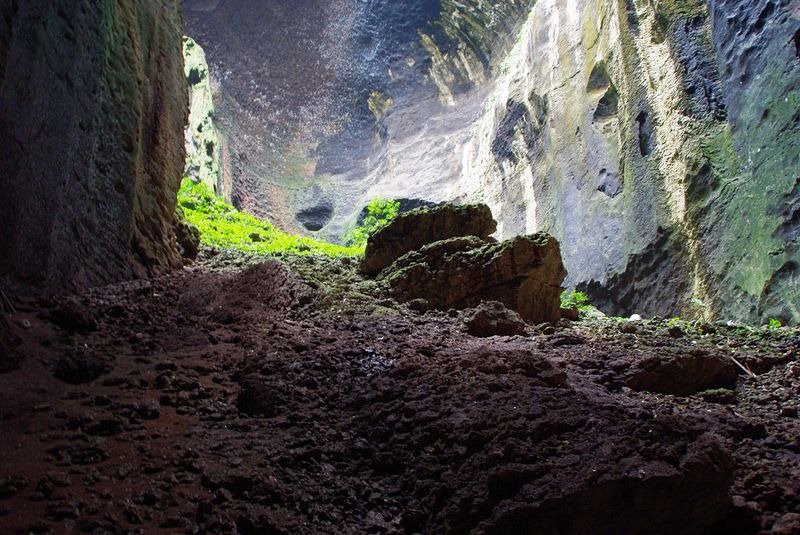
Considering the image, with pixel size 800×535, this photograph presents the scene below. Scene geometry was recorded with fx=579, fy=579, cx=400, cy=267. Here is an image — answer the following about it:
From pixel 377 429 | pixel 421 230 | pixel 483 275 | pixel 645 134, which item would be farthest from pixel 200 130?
pixel 377 429

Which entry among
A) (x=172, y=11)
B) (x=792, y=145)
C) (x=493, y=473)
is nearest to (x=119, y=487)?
(x=493, y=473)

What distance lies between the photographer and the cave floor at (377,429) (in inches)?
84.9

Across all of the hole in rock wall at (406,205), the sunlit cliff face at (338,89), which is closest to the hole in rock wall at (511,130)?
the hole in rock wall at (406,205)

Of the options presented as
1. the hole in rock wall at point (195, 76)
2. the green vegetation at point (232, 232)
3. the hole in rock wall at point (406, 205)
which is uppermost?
the hole in rock wall at point (195, 76)

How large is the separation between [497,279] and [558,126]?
7.74 m

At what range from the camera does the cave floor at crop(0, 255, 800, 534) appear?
216cm

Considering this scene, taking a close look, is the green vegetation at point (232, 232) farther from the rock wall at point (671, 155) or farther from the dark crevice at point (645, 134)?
the dark crevice at point (645, 134)

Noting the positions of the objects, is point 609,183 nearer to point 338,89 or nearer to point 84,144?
point 84,144

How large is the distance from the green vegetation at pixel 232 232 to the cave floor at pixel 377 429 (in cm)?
385

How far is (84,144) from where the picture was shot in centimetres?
470

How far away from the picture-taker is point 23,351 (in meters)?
3.27

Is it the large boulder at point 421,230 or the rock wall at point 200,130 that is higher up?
the rock wall at point 200,130

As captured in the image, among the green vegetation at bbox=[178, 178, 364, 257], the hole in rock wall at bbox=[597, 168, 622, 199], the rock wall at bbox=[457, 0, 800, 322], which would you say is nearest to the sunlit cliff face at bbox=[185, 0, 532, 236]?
the green vegetation at bbox=[178, 178, 364, 257]

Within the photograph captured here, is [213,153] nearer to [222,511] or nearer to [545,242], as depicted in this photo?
[545,242]
